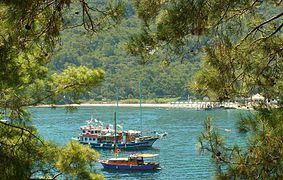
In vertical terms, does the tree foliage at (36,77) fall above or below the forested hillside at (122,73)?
below

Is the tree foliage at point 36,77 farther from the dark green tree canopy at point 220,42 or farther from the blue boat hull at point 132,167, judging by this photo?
the blue boat hull at point 132,167

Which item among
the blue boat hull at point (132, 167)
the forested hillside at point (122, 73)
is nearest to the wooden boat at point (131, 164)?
the blue boat hull at point (132, 167)

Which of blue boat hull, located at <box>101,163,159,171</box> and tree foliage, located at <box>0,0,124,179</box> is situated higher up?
tree foliage, located at <box>0,0,124,179</box>

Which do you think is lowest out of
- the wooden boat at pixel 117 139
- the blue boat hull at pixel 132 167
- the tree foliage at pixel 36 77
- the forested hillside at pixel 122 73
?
the blue boat hull at pixel 132 167

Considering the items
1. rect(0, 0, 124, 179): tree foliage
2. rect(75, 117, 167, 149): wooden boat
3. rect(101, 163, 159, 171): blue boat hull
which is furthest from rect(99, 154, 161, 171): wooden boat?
rect(0, 0, 124, 179): tree foliage

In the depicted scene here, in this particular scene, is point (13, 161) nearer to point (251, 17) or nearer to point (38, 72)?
point (38, 72)

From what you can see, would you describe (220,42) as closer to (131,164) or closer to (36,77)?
(36,77)

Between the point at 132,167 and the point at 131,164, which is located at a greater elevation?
the point at 131,164

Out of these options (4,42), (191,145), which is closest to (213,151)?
(4,42)

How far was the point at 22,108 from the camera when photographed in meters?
4.25

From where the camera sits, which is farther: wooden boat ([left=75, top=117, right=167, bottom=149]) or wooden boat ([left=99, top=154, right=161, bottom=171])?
wooden boat ([left=75, top=117, right=167, bottom=149])

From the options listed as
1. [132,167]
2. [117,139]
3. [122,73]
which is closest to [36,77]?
[132,167]

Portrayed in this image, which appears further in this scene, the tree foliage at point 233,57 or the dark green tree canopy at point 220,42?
the dark green tree canopy at point 220,42

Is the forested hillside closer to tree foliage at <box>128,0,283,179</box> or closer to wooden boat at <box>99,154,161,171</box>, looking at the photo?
wooden boat at <box>99,154,161,171</box>
